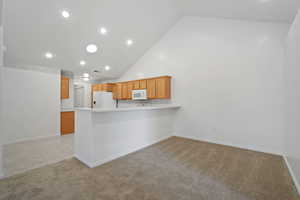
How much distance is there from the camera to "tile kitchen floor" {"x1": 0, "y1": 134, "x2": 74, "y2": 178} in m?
2.15

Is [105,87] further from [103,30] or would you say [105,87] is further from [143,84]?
[103,30]

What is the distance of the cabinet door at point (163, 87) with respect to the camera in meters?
4.39

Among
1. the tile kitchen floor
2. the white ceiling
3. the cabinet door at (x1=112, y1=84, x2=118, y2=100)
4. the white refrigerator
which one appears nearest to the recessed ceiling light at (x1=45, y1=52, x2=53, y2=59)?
the white ceiling

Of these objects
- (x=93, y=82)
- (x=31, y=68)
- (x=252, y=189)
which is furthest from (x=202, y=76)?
(x=93, y=82)

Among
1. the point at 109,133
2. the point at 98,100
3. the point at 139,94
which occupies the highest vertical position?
the point at 139,94

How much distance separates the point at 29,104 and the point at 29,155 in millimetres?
1894

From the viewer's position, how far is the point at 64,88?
15.7 ft

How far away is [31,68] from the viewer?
3.88 metres

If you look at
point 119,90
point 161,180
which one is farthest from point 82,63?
point 161,180

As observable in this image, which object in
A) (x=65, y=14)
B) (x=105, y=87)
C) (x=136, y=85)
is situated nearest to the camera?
(x=65, y=14)

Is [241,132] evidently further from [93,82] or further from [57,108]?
[93,82]

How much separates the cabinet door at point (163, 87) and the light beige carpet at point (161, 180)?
2.24m

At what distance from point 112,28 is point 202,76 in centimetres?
310

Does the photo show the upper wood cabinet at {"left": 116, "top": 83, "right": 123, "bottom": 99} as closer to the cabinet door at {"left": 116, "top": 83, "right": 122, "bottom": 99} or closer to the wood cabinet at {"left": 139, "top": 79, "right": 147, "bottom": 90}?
the cabinet door at {"left": 116, "top": 83, "right": 122, "bottom": 99}
